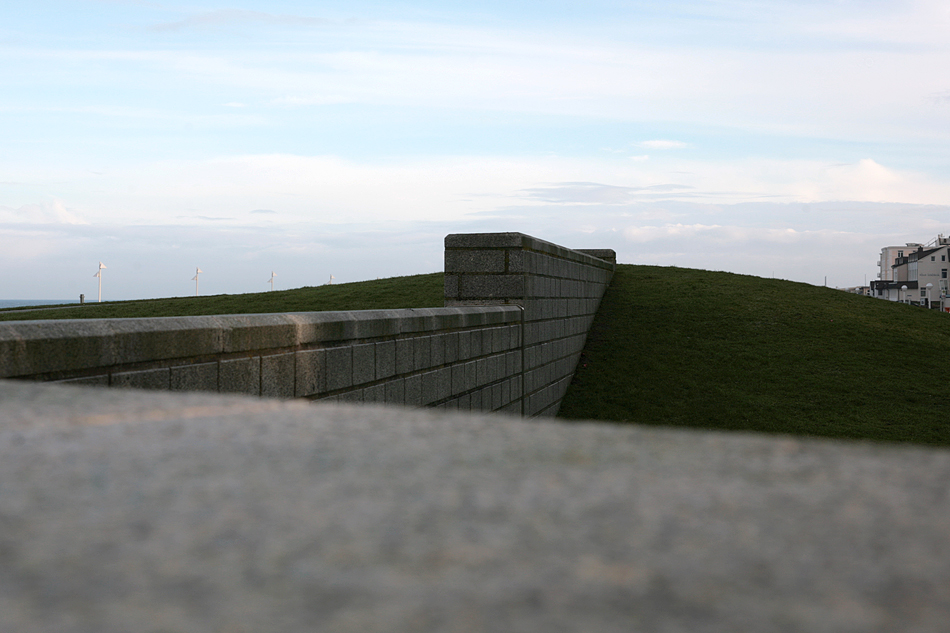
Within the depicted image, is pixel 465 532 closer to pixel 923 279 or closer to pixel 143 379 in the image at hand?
pixel 143 379

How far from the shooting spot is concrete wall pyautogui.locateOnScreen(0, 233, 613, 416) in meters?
4.27

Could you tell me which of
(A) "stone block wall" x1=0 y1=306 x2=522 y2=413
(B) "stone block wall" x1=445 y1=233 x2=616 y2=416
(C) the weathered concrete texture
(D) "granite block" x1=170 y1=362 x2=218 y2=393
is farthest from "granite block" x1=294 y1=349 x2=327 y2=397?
(B) "stone block wall" x1=445 y1=233 x2=616 y2=416

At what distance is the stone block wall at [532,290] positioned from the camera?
11.2m

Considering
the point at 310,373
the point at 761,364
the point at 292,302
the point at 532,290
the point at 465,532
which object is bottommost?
the point at 761,364

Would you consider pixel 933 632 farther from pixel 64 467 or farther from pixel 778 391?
pixel 778 391

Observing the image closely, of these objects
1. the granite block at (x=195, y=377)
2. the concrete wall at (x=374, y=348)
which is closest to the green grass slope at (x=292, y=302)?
the concrete wall at (x=374, y=348)

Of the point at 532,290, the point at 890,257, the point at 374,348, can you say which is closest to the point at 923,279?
the point at 890,257

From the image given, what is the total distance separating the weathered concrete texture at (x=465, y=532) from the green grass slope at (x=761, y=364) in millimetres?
11667

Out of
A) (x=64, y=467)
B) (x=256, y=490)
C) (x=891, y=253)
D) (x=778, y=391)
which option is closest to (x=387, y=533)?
(x=256, y=490)

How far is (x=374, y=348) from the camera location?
677 cm

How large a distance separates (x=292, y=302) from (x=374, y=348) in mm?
16702

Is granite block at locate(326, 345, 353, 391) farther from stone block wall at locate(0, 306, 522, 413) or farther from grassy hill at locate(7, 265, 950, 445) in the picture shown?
grassy hill at locate(7, 265, 950, 445)

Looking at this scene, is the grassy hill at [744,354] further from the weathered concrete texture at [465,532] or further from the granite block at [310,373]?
the weathered concrete texture at [465,532]

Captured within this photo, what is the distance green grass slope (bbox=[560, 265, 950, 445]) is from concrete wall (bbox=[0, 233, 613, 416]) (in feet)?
6.42
